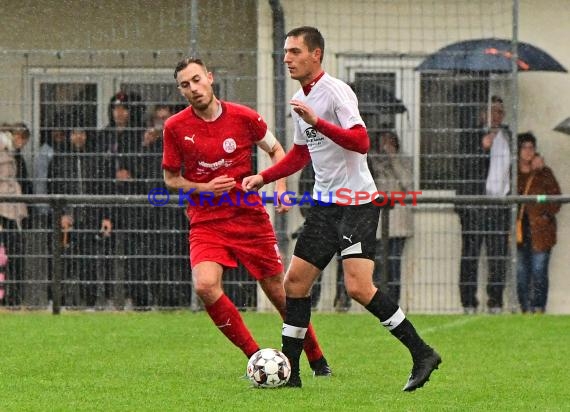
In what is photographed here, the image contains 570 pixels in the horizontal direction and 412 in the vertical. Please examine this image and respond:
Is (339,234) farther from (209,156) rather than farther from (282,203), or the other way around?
(209,156)

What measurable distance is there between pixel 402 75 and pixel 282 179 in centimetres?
572

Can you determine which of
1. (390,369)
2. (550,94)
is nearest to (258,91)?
(550,94)

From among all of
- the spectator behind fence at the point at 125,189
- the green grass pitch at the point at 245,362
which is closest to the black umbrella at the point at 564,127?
the green grass pitch at the point at 245,362

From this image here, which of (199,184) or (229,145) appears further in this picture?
(229,145)

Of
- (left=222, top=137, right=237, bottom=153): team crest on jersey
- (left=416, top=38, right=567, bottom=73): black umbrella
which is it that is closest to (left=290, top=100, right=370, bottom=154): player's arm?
(left=222, top=137, right=237, bottom=153): team crest on jersey

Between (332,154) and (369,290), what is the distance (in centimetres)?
82

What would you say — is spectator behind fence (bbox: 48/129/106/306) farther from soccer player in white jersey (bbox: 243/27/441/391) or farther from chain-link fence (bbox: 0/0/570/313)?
soccer player in white jersey (bbox: 243/27/441/391)

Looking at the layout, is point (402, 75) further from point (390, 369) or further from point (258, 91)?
point (390, 369)

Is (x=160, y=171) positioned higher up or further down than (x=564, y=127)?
further down

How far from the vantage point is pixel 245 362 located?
1020 cm

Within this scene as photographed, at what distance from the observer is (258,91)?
1466 cm

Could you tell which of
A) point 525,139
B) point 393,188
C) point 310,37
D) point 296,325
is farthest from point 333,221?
point 525,139

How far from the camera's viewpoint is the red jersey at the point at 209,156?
29.7 feet

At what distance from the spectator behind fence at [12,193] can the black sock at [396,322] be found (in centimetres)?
695
